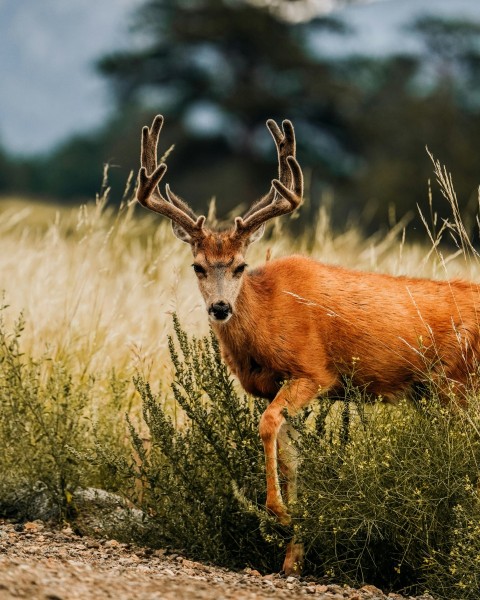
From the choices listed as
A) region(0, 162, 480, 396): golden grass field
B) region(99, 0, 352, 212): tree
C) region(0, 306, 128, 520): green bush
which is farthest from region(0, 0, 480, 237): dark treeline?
region(0, 306, 128, 520): green bush

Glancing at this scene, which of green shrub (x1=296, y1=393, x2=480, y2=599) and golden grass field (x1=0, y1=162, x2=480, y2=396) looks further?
golden grass field (x1=0, y1=162, x2=480, y2=396)

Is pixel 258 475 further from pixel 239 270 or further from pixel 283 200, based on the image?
A: pixel 283 200

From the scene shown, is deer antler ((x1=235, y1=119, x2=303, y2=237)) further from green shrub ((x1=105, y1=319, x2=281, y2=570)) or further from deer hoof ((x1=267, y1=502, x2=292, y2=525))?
deer hoof ((x1=267, y1=502, x2=292, y2=525))

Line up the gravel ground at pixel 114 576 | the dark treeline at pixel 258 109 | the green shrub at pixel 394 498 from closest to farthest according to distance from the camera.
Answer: the gravel ground at pixel 114 576 < the green shrub at pixel 394 498 < the dark treeline at pixel 258 109

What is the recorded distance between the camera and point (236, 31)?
34.5 metres

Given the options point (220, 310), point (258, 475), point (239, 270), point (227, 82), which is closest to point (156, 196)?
point (239, 270)

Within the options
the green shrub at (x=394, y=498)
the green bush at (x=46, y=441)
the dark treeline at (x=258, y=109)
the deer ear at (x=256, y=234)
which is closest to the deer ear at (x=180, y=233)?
the deer ear at (x=256, y=234)

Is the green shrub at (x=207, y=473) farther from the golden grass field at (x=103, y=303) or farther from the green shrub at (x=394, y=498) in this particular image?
the golden grass field at (x=103, y=303)

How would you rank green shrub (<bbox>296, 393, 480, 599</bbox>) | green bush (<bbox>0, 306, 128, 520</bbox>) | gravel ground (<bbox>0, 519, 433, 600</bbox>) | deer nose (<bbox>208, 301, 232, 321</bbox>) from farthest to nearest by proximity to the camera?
1. green bush (<bbox>0, 306, 128, 520</bbox>)
2. deer nose (<bbox>208, 301, 232, 321</bbox>)
3. green shrub (<bbox>296, 393, 480, 599</bbox>)
4. gravel ground (<bbox>0, 519, 433, 600</bbox>)

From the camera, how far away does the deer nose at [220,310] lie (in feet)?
18.0

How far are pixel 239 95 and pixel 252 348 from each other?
28892 mm

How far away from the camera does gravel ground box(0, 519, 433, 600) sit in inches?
163

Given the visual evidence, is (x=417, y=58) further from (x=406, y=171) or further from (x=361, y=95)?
(x=406, y=171)

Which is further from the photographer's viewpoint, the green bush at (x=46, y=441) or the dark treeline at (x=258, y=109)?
the dark treeline at (x=258, y=109)
